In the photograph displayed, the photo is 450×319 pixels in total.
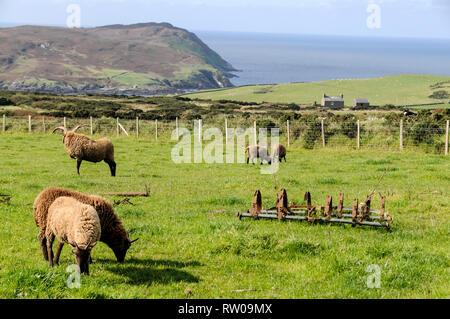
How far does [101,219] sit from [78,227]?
131cm

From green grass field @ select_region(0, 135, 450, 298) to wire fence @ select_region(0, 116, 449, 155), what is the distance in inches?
487

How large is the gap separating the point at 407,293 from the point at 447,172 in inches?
629

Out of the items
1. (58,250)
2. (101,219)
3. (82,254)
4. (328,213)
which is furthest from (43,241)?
(328,213)

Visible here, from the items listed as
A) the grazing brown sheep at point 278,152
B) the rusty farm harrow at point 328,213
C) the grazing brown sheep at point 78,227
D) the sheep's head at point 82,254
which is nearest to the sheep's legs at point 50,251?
the grazing brown sheep at point 78,227

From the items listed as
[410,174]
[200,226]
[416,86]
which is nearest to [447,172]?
[410,174]

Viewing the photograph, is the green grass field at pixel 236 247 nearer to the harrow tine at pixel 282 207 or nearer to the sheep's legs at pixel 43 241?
the sheep's legs at pixel 43 241

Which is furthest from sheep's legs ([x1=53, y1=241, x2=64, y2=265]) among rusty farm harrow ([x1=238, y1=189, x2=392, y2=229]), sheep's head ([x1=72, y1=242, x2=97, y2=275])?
rusty farm harrow ([x1=238, y1=189, x2=392, y2=229])

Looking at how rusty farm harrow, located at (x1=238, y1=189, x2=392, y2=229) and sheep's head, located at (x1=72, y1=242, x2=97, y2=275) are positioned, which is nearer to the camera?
sheep's head, located at (x1=72, y1=242, x2=97, y2=275)

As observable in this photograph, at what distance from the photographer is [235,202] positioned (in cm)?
1539

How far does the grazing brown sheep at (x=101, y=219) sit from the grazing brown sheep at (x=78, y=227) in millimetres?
605

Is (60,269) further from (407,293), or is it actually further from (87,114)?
(87,114)

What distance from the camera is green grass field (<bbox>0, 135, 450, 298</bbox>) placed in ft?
25.6

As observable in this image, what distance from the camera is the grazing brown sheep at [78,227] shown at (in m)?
7.65

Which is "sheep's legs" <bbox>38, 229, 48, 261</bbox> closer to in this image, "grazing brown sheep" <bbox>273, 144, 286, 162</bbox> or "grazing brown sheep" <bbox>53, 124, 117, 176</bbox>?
"grazing brown sheep" <bbox>53, 124, 117, 176</bbox>
